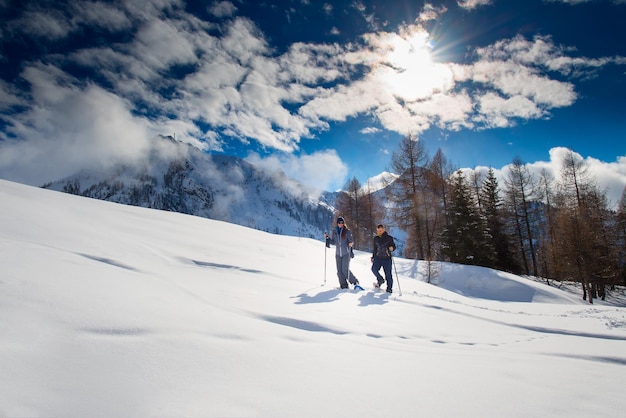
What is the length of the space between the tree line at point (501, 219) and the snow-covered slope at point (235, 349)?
573 inches

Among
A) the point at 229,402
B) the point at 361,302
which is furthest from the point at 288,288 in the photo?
the point at 229,402

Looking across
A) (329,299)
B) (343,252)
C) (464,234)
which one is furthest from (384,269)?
(464,234)

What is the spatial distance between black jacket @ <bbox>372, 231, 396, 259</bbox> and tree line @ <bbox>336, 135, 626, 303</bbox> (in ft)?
33.6

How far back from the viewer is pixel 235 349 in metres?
2.43

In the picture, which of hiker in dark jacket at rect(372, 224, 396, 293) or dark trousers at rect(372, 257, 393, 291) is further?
hiker in dark jacket at rect(372, 224, 396, 293)

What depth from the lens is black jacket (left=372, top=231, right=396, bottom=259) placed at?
27.9 feet

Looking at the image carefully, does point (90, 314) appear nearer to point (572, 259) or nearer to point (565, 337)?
point (565, 337)

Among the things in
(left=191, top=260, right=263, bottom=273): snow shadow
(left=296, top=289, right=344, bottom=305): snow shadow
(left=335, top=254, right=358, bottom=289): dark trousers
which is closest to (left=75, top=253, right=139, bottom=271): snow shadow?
(left=191, top=260, right=263, bottom=273): snow shadow

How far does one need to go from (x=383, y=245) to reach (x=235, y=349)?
6743 mm

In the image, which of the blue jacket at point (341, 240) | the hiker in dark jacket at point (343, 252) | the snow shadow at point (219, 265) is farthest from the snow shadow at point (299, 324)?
the blue jacket at point (341, 240)

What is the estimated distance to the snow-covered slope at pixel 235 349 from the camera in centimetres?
166

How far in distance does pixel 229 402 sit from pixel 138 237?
231 inches

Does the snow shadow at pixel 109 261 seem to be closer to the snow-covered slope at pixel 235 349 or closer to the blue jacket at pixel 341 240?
the snow-covered slope at pixel 235 349

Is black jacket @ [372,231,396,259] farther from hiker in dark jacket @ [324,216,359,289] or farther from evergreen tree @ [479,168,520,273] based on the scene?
evergreen tree @ [479,168,520,273]
